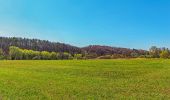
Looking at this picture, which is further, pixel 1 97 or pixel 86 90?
pixel 86 90

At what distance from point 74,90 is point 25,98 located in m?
5.10

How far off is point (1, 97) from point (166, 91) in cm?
1227

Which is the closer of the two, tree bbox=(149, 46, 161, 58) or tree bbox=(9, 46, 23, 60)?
tree bbox=(149, 46, 161, 58)

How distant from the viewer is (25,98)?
76.9 feet

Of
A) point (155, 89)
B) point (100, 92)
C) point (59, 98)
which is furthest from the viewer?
point (155, 89)

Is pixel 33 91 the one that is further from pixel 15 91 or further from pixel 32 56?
pixel 32 56

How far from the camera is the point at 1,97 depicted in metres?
24.3

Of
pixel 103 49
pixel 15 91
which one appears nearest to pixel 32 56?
pixel 103 49

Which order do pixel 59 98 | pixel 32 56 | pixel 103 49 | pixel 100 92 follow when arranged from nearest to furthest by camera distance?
pixel 59 98, pixel 100 92, pixel 32 56, pixel 103 49

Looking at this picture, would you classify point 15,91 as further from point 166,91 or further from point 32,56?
point 32,56

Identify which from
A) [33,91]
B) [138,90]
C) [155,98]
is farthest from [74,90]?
[155,98]

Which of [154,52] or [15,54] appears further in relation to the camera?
[15,54]

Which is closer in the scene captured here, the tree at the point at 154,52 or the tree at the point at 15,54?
the tree at the point at 154,52

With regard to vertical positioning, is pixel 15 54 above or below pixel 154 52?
below
